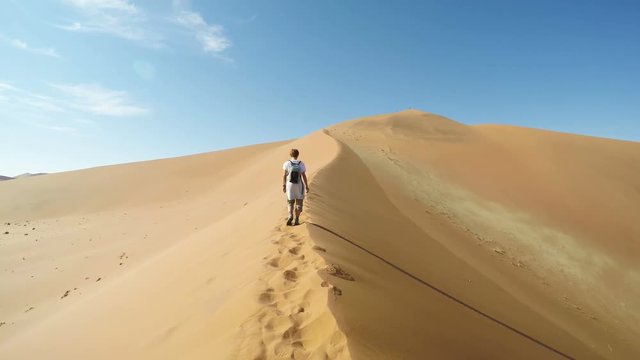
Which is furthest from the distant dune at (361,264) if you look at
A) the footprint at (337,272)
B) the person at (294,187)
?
the person at (294,187)

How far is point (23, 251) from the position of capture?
13.9 m

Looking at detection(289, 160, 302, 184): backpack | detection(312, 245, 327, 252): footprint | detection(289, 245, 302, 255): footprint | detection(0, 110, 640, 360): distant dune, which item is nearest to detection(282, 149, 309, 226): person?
detection(289, 160, 302, 184): backpack

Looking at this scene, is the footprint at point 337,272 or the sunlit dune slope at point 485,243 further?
the footprint at point 337,272

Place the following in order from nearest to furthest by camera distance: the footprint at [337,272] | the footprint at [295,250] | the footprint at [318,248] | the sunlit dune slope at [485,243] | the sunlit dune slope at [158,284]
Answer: the sunlit dune slope at [158,284] < the sunlit dune slope at [485,243] < the footprint at [337,272] < the footprint at [318,248] < the footprint at [295,250]

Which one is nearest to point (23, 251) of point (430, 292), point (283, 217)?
point (283, 217)

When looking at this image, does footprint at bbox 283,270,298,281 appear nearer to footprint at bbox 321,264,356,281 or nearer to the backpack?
footprint at bbox 321,264,356,281

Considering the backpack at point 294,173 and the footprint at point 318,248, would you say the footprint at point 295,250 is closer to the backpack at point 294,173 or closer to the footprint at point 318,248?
the footprint at point 318,248

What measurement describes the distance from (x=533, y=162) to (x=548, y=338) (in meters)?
17.4

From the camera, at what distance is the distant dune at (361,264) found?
3.81 meters

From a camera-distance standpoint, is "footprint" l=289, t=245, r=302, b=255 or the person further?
the person

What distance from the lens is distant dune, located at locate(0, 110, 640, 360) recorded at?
3.81 metres

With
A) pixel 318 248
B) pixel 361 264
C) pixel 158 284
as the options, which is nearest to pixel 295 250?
A: pixel 318 248

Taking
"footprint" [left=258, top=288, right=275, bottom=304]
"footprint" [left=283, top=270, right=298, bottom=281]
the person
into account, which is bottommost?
"footprint" [left=258, top=288, right=275, bottom=304]

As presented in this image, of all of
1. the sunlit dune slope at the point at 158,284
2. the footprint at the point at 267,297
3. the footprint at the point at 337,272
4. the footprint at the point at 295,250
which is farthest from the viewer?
the footprint at the point at 295,250
